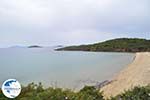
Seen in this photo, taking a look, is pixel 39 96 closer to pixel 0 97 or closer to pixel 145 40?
pixel 0 97

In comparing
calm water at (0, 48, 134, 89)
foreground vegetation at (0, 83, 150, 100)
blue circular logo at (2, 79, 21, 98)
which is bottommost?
calm water at (0, 48, 134, 89)

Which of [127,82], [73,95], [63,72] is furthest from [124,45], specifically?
[73,95]

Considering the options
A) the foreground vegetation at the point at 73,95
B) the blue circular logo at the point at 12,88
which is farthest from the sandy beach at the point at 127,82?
the blue circular logo at the point at 12,88

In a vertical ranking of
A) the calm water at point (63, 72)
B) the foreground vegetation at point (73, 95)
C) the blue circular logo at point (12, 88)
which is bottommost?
the calm water at point (63, 72)

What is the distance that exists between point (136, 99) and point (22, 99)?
276 centimetres

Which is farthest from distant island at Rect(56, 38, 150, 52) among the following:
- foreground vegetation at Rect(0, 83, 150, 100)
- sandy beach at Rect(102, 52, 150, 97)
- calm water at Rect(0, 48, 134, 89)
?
foreground vegetation at Rect(0, 83, 150, 100)

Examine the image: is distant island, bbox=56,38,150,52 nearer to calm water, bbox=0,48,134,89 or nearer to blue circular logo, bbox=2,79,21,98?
calm water, bbox=0,48,134,89

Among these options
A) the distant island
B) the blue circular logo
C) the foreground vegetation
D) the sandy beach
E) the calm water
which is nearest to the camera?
the blue circular logo

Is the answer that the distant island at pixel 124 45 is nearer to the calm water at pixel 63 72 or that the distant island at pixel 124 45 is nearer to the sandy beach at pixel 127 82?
the calm water at pixel 63 72

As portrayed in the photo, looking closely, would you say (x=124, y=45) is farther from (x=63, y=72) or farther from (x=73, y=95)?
(x=73, y=95)

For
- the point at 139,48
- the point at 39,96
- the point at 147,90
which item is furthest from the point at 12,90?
the point at 139,48

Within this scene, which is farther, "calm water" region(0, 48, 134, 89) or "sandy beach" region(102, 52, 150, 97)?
"calm water" region(0, 48, 134, 89)

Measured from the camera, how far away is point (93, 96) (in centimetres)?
888

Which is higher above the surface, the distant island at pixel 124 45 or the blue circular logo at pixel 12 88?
the blue circular logo at pixel 12 88
